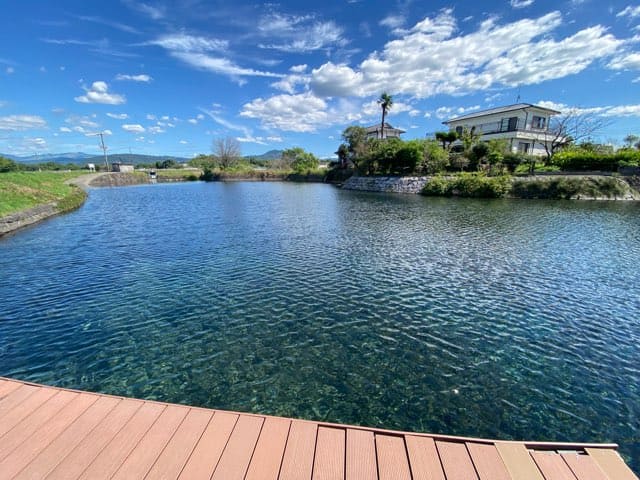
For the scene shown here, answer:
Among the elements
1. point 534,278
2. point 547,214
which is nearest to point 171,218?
point 534,278

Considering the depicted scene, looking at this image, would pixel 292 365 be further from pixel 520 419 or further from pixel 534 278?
pixel 534 278

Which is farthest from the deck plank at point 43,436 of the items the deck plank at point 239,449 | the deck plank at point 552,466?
the deck plank at point 552,466

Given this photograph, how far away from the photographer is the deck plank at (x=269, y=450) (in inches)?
138

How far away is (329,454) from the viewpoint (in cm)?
381

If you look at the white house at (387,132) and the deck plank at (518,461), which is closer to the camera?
the deck plank at (518,461)

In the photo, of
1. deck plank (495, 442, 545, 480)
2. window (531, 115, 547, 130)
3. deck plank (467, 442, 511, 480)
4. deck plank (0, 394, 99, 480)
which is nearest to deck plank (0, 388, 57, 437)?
deck plank (0, 394, 99, 480)

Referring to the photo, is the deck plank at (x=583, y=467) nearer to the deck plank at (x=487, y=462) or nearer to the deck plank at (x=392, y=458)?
the deck plank at (x=487, y=462)

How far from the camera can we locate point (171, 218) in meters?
26.4

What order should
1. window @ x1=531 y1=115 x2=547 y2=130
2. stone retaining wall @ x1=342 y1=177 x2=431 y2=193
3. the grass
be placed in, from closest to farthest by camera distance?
the grass, stone retaining wall @ x1=342 y1=177 x2=431 y2=193, window @ x1=531 y1=115 x2=547 y2=130

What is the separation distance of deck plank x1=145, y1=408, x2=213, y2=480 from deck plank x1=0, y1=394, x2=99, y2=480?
170 centimetres

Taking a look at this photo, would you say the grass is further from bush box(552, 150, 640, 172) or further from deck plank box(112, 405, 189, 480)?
bush box(552, 150, 640, 172)

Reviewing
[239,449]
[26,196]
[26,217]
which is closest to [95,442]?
[239,449]

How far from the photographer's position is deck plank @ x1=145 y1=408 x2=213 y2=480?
11.6ft

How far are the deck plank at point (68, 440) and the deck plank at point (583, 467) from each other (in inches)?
265
